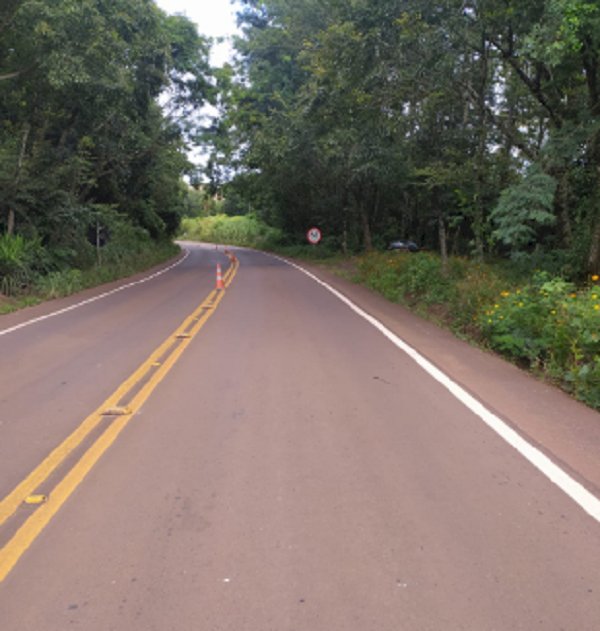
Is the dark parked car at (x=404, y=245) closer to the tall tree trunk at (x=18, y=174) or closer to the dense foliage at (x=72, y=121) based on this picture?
the dense foliage at (x=72, y=121)

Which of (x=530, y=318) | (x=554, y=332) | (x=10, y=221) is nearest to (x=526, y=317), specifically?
(x=530, y=318)

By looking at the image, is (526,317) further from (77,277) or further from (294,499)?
(77,277)

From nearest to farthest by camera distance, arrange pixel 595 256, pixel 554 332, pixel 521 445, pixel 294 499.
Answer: pixel 294 499 → pixel 521 445 → pixel 554 332 → pixel 595 256

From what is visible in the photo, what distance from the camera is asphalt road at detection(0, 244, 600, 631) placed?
9.24 feet

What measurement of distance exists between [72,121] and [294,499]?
20.6 metres

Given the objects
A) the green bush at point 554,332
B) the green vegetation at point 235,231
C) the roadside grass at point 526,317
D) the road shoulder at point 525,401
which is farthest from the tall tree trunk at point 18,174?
the green vegetation at point 235,231

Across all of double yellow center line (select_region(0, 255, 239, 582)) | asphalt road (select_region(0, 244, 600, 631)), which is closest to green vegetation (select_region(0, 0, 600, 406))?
asphalt road (select_region(0, 244, 600, 631))

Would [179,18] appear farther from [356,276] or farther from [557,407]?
[557,407]

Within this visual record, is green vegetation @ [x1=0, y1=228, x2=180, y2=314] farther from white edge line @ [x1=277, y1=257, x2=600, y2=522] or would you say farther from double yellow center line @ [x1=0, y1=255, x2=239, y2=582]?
white edge line @ [x1=277, y1=257, x2=600, y2=522]

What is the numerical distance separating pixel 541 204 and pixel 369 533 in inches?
402

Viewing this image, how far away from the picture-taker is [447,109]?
19.5m

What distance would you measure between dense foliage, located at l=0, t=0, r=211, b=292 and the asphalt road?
417 inches

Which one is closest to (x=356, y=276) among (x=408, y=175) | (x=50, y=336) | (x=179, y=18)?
(x=408, y=175)

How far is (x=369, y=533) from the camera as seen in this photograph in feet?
11.3
